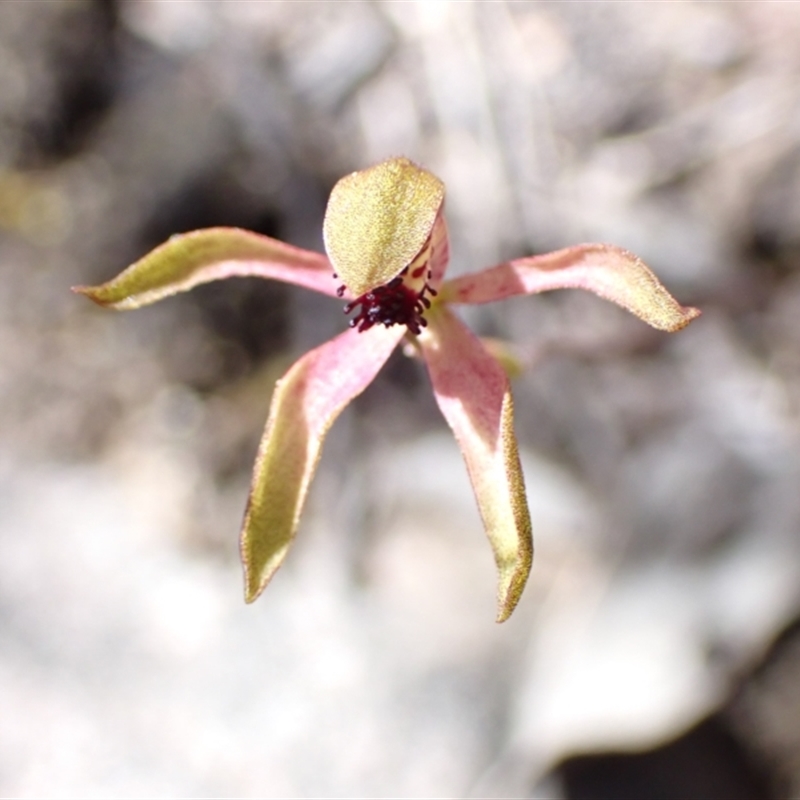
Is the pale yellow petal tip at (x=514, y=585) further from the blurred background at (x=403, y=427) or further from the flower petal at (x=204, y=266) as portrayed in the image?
the blurred background at (x=403, y=427)

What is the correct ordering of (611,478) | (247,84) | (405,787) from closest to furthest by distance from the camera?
(405,787) → (611,478) → (247,84)

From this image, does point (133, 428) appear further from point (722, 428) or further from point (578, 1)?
point (578, 1)

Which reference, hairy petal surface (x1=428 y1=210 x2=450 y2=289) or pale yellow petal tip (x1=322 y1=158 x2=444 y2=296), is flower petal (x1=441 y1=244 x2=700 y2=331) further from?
pale yellow petal tip (x1=322 y1=158 x2=444 y2=296)

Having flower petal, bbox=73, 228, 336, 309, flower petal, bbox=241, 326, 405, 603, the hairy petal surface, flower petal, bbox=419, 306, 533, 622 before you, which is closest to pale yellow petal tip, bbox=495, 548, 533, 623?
flower petal, bbox=419, 306, 533, 622

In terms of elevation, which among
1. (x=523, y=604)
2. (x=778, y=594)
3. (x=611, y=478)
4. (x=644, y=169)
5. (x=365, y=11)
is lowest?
(x=778, y=594)

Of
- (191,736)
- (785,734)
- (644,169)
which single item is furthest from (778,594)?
(191,736)

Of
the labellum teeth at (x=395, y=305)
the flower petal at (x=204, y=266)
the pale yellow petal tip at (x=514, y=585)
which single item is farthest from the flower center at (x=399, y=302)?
the pale yellow petal tip at (x=514, y=585)
